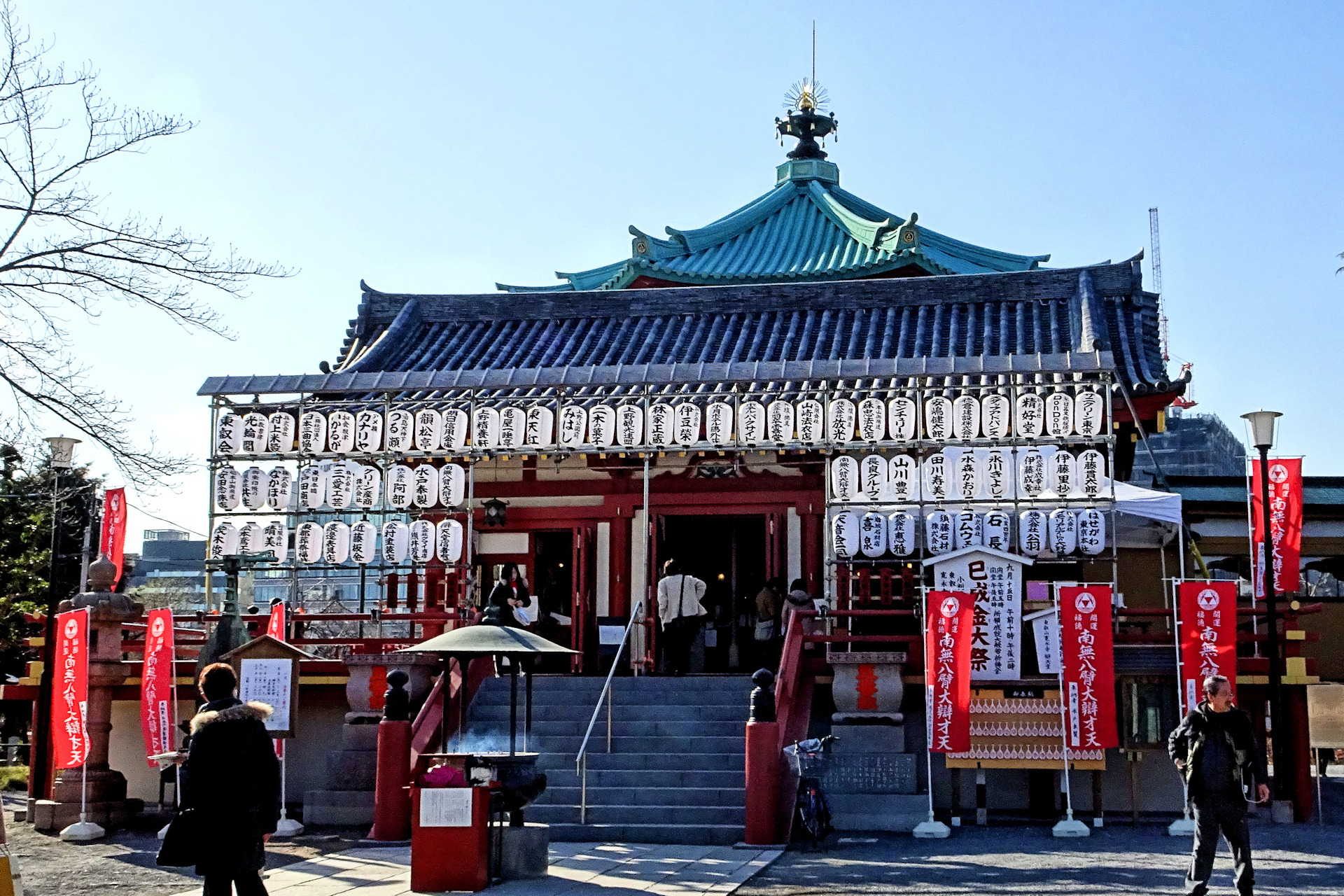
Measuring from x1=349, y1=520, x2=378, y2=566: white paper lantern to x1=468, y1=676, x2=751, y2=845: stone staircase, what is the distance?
9.40 feet

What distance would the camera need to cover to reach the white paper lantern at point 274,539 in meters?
19.7

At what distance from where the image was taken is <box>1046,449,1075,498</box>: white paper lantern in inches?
706

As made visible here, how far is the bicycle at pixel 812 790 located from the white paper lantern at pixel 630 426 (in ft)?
21.6

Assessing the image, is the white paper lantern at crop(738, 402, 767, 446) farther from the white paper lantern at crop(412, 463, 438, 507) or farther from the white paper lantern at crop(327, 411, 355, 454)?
the white paper lantern at crop(327, 411, 355, 454)

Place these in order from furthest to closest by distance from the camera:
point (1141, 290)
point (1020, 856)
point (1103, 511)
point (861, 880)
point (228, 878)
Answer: point (1141, 290), point (1103, 511), point (1020, 856), point (861, 880), point (228, 878)

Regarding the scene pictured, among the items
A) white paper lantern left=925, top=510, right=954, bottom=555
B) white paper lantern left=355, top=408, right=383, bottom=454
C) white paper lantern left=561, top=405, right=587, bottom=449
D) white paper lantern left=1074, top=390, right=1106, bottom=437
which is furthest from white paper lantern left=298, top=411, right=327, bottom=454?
white paper lantern left=1074, top=390, right=1106, bottom=437

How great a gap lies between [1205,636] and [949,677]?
8.92 ft

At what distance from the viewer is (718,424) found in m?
19.5

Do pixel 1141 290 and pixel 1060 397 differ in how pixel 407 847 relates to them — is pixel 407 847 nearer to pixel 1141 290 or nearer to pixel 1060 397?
pixel 1060 397

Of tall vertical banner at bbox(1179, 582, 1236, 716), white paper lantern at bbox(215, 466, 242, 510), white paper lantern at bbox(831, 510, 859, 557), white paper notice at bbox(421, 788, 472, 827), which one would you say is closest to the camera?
white paper notice at bbox(421, 788, 472, 827)

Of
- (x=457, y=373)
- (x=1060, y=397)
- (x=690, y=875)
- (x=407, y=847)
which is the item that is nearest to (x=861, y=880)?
(x=690, y=875)

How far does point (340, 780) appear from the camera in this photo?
53.0 ft

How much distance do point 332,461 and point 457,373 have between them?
6.72 ft

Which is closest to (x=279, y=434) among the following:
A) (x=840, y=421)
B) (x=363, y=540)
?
(x=363, y=540)
